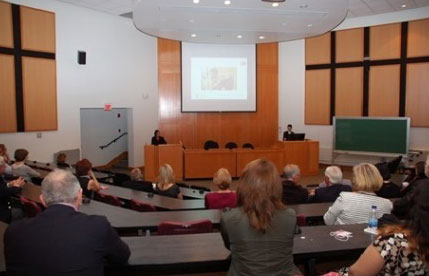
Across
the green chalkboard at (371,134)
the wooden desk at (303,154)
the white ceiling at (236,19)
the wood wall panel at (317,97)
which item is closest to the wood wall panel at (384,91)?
the green chalkboard at (371,134)

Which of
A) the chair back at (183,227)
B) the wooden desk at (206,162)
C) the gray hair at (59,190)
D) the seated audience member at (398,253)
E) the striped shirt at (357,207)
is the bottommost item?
the wooden desk at (206,162)

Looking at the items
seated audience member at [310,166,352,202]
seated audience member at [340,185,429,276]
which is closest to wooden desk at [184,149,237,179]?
seated audience member at [310,166,352,202]

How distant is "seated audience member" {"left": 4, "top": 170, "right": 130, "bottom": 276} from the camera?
76.2 inches

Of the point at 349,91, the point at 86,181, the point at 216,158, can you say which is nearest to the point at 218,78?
the point at 216,158

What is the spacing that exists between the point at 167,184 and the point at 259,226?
3361 mm

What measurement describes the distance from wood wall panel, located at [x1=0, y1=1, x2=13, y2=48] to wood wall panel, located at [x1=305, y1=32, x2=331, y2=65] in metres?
8.97

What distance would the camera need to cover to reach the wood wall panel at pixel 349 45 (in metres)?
11.8

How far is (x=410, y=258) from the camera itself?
186 centimetres

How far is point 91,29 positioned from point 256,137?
630cm

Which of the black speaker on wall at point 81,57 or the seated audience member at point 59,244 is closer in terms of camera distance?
the seated audience member at point 59,244

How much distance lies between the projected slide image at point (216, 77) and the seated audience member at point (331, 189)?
7.57 meters

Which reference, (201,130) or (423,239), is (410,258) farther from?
(201,130)

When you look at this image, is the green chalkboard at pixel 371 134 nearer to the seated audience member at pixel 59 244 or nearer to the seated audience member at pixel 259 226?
the seated audience member at pixel 259 226

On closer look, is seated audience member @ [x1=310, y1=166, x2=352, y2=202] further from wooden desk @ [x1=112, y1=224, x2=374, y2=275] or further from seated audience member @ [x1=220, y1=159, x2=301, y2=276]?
seated audience member @ [x1=220, y1=159, x2=301, y2=276]
